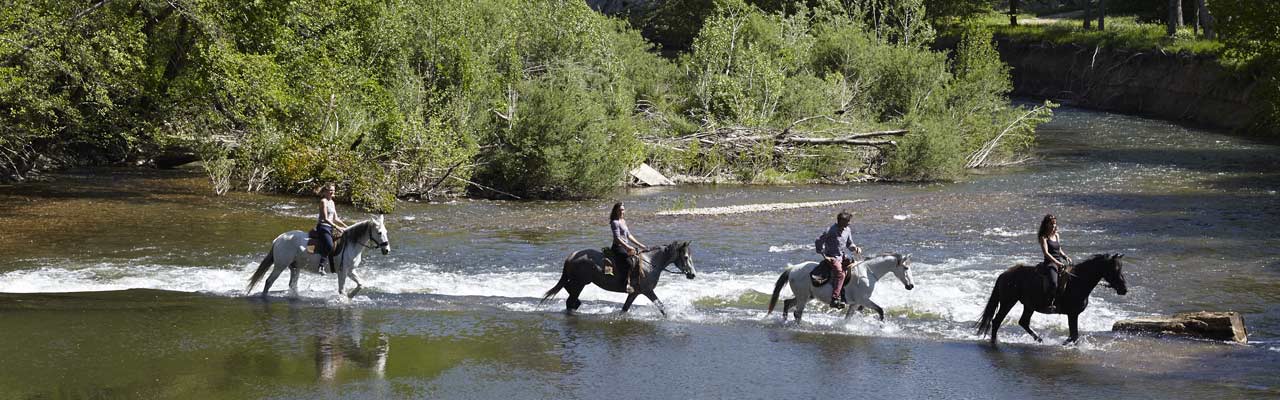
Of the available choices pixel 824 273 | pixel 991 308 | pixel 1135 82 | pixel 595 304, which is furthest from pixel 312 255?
pixel 1135 82

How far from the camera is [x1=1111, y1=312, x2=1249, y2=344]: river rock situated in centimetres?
1733

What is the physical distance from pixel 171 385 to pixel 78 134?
83.8 ft

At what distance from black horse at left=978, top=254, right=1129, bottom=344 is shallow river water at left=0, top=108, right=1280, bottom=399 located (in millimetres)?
452

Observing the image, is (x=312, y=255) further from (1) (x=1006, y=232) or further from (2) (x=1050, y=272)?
(1) (x=1006, y=232)

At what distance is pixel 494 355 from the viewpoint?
1630cm

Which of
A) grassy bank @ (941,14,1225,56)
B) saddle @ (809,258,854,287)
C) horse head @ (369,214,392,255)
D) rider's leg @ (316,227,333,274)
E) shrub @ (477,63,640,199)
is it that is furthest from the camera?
grassy bank @ (941,14,1225,56)

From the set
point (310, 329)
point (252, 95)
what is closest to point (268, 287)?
point (310, 329)

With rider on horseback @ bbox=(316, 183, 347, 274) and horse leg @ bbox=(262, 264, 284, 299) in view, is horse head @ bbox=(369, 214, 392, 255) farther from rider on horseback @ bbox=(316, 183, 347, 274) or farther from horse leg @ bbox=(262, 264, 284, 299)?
horse leg @ bbox=(262, 264, 284, 299)

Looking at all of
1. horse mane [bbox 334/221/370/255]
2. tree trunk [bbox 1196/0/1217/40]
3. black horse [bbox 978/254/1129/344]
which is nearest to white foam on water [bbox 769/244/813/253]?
black horse [bbox 978/254/1129/344]

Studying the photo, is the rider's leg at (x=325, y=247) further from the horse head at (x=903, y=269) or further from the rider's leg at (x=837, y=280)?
the horse head at (x=903, y=269)

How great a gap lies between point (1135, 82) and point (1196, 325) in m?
55.7

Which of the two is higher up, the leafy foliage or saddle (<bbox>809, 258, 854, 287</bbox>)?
the leafy foliage

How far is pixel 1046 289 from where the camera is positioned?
1702 centimetres

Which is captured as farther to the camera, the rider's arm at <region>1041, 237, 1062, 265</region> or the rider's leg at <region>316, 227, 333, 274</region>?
the rider's leg at <region>316, 227, 333, 274</region>
